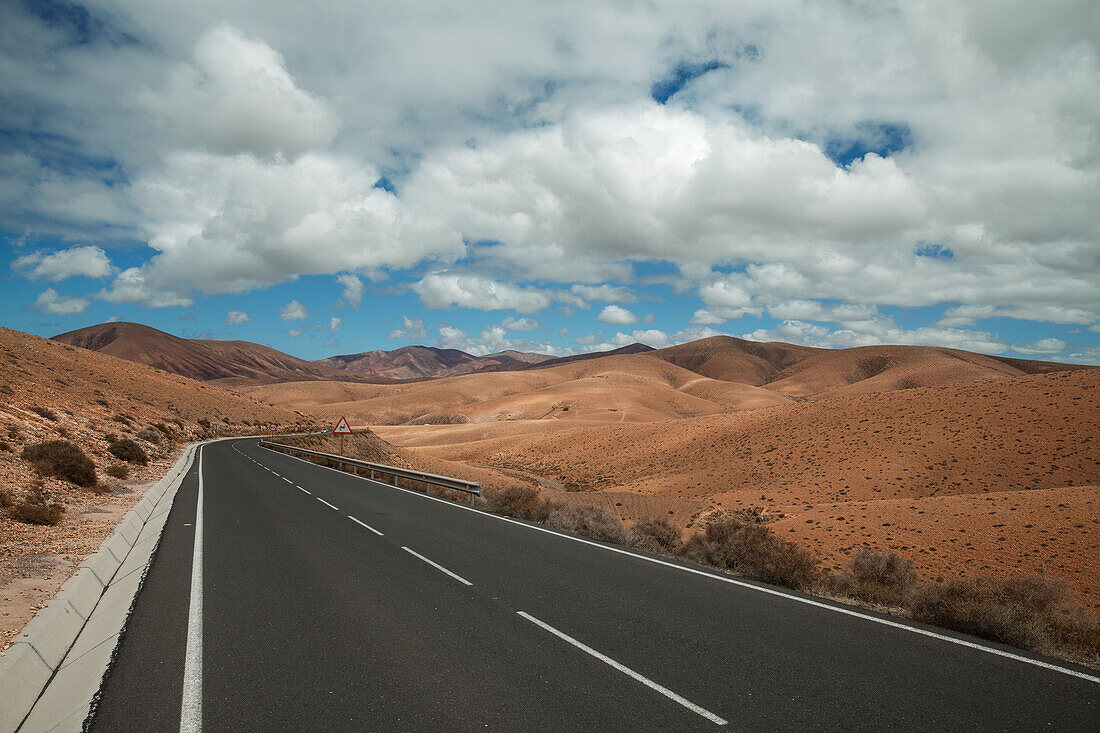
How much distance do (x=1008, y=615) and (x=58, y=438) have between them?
26108mm

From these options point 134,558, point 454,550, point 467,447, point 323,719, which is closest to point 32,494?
point 134,558

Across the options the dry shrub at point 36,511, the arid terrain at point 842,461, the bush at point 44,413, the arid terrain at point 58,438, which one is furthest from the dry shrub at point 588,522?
the bush at point 44,413

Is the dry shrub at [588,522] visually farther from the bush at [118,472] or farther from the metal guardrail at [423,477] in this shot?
the bush at [118,472]

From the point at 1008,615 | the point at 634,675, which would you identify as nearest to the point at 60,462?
the point at 634,675

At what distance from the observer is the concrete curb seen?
445 centimetres

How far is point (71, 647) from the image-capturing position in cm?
584

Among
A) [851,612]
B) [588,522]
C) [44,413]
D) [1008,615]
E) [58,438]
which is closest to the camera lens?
[1008,615]

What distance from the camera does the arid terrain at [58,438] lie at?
783 centimetres

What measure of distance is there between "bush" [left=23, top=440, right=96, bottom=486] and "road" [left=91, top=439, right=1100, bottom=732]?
25.8 feet

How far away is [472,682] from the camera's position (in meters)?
5.04

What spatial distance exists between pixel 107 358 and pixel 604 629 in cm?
8842

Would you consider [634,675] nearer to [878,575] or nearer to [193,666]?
[193,666]

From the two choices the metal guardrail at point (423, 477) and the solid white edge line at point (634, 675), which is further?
the metal guardrail at point (423, 477)

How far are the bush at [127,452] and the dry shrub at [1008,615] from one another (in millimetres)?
27057
